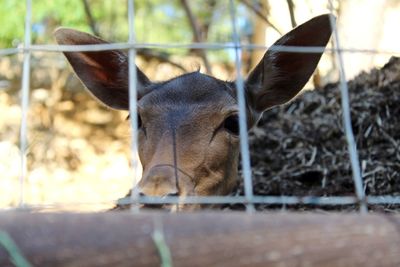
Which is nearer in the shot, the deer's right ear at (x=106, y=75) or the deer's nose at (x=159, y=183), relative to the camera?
the deer's nose at (x=159, y=183)

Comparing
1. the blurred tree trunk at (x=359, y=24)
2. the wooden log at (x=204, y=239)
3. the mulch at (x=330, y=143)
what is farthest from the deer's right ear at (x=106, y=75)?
the blurred tree trunk at (x=359, y=24)

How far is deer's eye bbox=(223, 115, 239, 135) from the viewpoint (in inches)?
193

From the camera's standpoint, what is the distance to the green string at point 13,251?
1.83m

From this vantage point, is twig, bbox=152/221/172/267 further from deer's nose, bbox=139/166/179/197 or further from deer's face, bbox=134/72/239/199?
deer's face, bbox=134/72/239/199

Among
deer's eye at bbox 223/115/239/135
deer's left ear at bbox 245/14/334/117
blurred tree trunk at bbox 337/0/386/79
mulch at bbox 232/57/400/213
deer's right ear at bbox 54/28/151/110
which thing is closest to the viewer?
deer's eye at bbox 223/115/239/135

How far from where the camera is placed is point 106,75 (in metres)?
5.67

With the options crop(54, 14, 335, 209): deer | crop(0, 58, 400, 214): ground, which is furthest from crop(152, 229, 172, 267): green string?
crop(0, 58, 400, 214): ground

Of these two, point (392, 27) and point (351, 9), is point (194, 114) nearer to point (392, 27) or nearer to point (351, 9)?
point (351, 9)

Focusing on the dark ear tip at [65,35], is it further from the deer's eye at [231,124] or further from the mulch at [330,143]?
the mulch at [330,143]

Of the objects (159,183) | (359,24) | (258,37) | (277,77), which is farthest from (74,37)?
(258,37)

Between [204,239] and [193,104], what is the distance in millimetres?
3093

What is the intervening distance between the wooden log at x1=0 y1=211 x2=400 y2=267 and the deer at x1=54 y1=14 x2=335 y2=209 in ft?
5.68

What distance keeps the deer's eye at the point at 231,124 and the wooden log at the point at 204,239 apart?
9.76 feet

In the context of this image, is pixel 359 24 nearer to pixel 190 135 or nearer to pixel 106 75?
pixel 106 75
